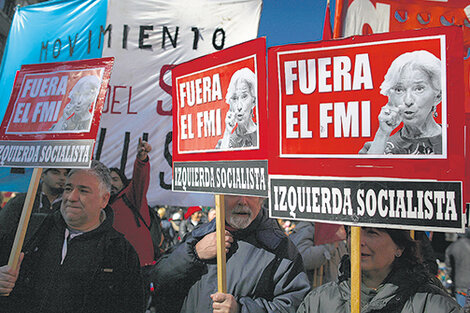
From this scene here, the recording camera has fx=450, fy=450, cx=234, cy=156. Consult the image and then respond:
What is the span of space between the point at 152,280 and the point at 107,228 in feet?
1.69

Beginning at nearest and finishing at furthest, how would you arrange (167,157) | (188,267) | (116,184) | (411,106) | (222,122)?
(411,106)
(222,122)
(188,267)
(116,184)
(167,157)

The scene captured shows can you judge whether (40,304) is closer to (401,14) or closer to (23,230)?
(23,230)

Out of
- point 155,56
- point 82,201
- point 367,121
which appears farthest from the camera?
point 155,56

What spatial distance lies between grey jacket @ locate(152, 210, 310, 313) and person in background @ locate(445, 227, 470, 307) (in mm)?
3811

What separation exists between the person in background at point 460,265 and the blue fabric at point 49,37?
5.04m

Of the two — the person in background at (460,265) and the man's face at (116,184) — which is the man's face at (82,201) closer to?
the man's face at (116,184)

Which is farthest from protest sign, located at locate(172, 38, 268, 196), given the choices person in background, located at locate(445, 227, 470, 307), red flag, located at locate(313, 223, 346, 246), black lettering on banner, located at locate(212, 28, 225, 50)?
person in background, located at locate(445, 227, 470, 307)

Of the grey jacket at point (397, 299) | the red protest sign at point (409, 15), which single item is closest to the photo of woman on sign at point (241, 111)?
the grey jacket at point (397, 299)

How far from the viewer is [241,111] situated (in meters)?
2.54

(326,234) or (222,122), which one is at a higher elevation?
(222,122)

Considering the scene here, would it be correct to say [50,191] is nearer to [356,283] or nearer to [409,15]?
[356,283]

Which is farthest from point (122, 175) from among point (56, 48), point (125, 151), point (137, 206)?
point (56, 48)

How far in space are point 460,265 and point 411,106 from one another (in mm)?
4695

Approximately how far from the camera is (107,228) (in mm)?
3260
